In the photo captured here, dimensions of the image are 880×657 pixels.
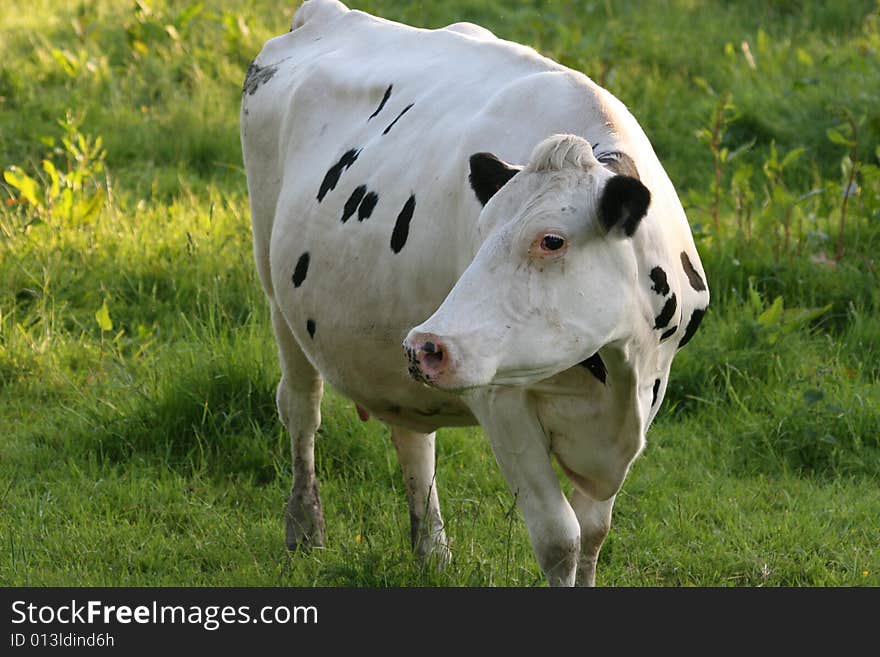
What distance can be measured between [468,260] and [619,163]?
1.77 ft

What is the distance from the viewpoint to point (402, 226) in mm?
4441

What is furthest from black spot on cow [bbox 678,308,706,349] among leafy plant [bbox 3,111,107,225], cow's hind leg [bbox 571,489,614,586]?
leafy plant [bbox 3,111,107,225]

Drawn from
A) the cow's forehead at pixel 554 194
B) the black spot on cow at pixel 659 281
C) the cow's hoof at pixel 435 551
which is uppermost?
the cow's forehead at pixel 554 194

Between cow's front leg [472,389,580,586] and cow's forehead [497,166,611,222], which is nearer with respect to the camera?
cow's forehead [497,166,611,222]

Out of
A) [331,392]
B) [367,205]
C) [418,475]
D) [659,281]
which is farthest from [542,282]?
[331,392]

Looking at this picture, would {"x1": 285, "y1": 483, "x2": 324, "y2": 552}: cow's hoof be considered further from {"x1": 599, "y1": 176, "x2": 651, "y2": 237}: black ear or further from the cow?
{"x1": 599, "y1": 176, "x2": 651, "y2": 237}: black ear

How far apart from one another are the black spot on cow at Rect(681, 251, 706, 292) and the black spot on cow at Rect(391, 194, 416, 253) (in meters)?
0.89

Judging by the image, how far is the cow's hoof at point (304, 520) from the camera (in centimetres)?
535

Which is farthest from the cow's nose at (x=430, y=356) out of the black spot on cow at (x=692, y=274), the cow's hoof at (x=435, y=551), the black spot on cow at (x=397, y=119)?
the black spot on cow at (x=397, y=119)

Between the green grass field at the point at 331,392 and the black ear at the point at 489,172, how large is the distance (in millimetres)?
1469

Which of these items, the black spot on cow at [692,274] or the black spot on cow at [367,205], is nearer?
the black spot on cow at [692,274]

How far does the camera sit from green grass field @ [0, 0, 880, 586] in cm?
523

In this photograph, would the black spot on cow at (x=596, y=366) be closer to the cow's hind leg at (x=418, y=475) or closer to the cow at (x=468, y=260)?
the cow at (x=468, y=260)

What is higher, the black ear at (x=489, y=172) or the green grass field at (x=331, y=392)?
the black ear at (x=489, y=172)
